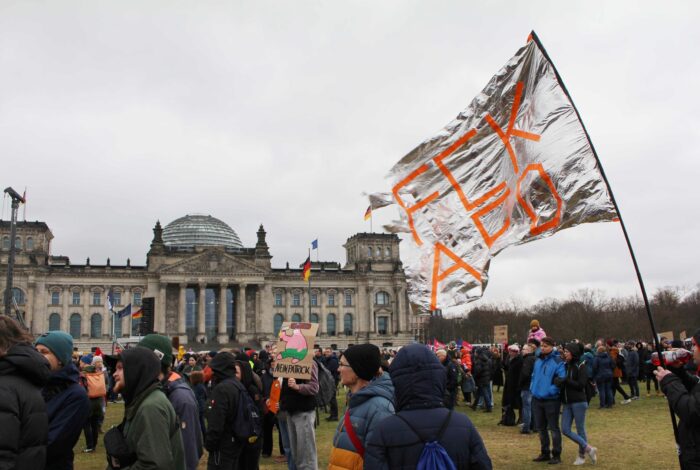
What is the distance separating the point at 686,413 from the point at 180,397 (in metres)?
4.79

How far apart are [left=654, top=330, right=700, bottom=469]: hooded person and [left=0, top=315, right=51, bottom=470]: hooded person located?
5033mm

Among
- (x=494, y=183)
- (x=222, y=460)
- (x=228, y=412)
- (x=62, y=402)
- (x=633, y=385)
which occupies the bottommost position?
(x=633, y=385)

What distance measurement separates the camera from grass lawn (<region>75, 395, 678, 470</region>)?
10930mm

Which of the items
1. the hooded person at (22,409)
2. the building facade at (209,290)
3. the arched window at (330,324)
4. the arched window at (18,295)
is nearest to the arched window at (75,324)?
the building facade at (209,290)

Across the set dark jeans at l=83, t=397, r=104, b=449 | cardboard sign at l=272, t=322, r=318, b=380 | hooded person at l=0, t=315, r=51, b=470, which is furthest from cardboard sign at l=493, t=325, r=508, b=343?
hooded person at l=0, t=315, r=51, b=470

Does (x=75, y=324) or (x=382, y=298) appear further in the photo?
(x=382, y=298)

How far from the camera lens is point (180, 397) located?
6.36m

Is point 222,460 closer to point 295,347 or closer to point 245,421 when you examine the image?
point 245,421

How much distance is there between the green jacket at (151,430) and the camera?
4.40 m

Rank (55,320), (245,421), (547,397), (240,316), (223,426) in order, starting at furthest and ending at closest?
1. (240,316)
2. (55,320)
3. (547,397)
4. (245,421)
5. (223,426)

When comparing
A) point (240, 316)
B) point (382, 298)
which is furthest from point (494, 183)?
point (382, 298)

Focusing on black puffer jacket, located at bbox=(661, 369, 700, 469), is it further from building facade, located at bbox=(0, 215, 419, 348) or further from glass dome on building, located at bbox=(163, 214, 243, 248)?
glass dome on building, located at bbox=(163, 214, 243, 248)

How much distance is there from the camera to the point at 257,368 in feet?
48.3

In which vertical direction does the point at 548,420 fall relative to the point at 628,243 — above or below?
below
